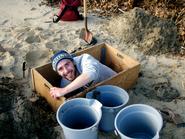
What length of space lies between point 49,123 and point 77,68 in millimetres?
688

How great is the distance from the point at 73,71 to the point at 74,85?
236 millimetres

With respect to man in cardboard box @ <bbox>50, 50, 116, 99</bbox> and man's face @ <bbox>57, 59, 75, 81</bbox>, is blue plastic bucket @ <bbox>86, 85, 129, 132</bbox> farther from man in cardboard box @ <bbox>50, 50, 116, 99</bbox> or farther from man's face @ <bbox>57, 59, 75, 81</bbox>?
man's face @ <bbox>57, 59, 75, 81</bbox>

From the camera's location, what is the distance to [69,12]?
550 cm

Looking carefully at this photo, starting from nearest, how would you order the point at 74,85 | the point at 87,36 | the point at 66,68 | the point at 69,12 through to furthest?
the point at 74,85, the point at 66,68, the point at 87,36, the point at 69,12

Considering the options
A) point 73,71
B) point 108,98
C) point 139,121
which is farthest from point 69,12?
point 139,121

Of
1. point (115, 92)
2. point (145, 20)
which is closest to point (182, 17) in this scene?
point (145, 20)

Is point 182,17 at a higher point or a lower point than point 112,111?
higher

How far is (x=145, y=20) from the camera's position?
16.3 ft

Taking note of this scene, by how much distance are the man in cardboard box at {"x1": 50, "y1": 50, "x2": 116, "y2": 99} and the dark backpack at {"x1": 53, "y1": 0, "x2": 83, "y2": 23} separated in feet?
6.30

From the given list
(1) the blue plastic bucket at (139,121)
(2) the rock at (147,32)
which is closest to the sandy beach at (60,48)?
(2) the rock at (147,32)

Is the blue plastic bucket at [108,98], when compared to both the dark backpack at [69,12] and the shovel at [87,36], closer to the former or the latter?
the shovel at [87,36]

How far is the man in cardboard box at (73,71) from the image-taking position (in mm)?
3355

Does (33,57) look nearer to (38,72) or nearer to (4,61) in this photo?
(4,61)

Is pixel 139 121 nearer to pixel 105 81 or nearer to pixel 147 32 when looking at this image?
pixel 105 81
